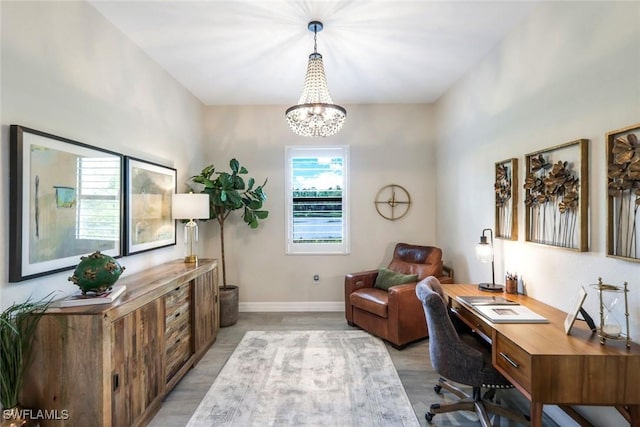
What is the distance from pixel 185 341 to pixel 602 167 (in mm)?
3367

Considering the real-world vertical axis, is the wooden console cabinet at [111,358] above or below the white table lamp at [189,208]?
below

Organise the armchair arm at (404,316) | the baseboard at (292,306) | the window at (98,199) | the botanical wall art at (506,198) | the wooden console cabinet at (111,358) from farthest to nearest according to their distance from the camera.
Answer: the baseboard at (292,306), the armchair arm at (404,316), the botanical wall art at (506,198), the window at (98,199), the wooden console cabinet at (111,358)

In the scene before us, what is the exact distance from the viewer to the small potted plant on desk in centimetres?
156

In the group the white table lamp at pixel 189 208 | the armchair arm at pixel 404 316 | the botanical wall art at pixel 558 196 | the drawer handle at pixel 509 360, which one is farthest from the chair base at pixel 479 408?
the white table lamp at pixel 189 208

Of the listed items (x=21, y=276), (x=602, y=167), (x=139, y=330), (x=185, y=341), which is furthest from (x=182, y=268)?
(x=602, y=167)

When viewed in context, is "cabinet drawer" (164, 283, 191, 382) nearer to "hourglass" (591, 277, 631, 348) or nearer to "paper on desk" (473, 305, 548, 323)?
"paper on desk" (473, 305, 548, 323)

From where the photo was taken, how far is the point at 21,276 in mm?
1737

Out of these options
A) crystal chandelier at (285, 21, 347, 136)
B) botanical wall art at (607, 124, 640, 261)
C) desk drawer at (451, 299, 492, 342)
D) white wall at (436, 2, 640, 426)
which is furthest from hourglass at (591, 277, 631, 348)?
crystal chandelier at (285, 21, 347, 136)

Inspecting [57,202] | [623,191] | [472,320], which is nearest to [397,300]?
[472,320]

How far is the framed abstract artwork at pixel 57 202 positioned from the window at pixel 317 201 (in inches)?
95.2

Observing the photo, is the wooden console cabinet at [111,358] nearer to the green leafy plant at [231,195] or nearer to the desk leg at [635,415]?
the green leafy plant at [231,195]

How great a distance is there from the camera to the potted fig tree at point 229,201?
155 inches

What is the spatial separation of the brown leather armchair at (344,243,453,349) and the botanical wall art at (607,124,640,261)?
1.89m

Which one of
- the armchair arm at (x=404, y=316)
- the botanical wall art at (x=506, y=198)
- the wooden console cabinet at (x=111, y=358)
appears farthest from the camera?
the armchair arm at (x=404, y=316)
